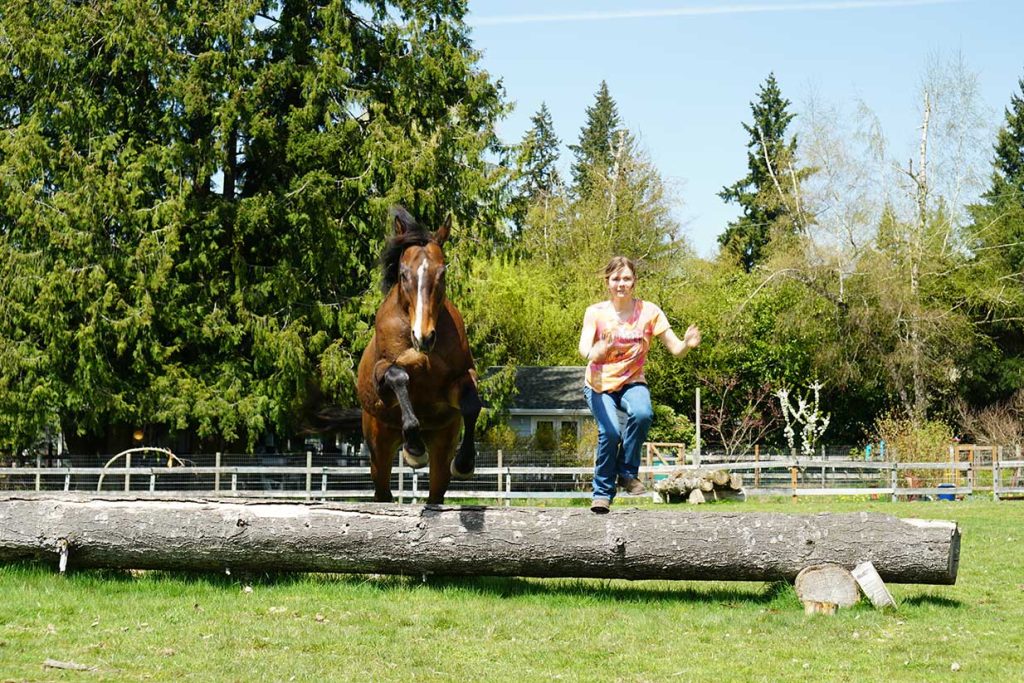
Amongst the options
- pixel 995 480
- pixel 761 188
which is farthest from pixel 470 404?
pixel 761 188

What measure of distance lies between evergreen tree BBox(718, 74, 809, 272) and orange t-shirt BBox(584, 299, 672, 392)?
39.9 metres

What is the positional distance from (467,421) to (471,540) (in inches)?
36.7

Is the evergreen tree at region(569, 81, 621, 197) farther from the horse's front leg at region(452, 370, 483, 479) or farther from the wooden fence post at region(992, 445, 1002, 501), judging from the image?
the horse's front leg at region(452, 370, 483, 479)

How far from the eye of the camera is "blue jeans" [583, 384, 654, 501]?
8.56m

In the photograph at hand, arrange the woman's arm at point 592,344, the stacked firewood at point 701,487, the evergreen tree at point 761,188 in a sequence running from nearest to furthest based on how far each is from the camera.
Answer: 1. the woman's arm at point 592,344
2. the stacked firewood at point 701,487
3. the evergreen tree at point 761,188

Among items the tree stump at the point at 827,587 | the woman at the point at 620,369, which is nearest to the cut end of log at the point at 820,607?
the tree stump at the point at 827,587

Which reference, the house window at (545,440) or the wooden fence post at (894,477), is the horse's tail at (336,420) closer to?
the wooden fence post at (894,477)

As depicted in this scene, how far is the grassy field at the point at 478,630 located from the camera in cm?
632

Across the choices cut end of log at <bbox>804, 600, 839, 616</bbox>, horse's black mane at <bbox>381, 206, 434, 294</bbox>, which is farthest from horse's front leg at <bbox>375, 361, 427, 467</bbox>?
cut end of log at <bbox>804, 600, 839, 616</bbox>

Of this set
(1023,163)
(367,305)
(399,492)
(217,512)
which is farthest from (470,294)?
(1023,163)

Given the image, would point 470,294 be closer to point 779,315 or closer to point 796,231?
point 779,315

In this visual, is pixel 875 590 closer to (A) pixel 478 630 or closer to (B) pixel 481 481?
(A) pixel 478 630

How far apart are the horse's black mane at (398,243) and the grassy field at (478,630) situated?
247cm

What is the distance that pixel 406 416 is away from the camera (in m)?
8.24
